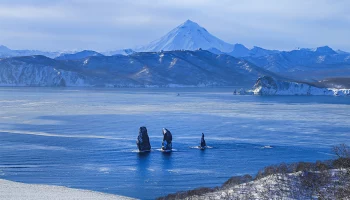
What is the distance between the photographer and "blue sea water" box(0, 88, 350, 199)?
32156 millimetres

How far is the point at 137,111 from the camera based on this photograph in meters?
77.4

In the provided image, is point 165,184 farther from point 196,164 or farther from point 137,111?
point 137,111

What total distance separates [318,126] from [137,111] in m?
30.2

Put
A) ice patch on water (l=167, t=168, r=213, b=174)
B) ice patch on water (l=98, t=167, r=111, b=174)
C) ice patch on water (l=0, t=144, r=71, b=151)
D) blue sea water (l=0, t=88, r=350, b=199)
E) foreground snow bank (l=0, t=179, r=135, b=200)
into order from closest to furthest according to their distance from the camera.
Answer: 1. foreground snow bank (l=0, t=179, r=135, b=200)
2. blue sea water (l=0, t=88, r=350, b=199)
3. ice patch on water (l=167, t=168, r=213, b=174)
4. ice patch on water (l=98, t=167, r=111, b=174)
5. ice patch on water (l=0, t=144, r=71, b=151)

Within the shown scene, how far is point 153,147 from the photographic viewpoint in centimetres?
4412

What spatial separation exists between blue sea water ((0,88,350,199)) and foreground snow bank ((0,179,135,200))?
1.17 m

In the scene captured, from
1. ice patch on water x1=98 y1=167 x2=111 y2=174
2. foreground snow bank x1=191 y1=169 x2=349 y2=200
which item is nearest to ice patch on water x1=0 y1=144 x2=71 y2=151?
ice patch on water x1=98 y1=167 x2=111 y2=174

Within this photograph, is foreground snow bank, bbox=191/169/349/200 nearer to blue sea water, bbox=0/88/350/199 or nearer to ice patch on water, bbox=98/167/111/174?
blue sea water, bbox=0/88/350/199

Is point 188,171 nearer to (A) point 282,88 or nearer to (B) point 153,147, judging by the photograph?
(B) point 153,147

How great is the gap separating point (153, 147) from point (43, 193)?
56.3 ft

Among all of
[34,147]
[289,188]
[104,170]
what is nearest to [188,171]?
[104,170]

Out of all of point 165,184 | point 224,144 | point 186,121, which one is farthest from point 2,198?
point 186,121

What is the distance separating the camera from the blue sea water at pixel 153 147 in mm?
32156

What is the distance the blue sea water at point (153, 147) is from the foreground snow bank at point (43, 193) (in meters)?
1.17
